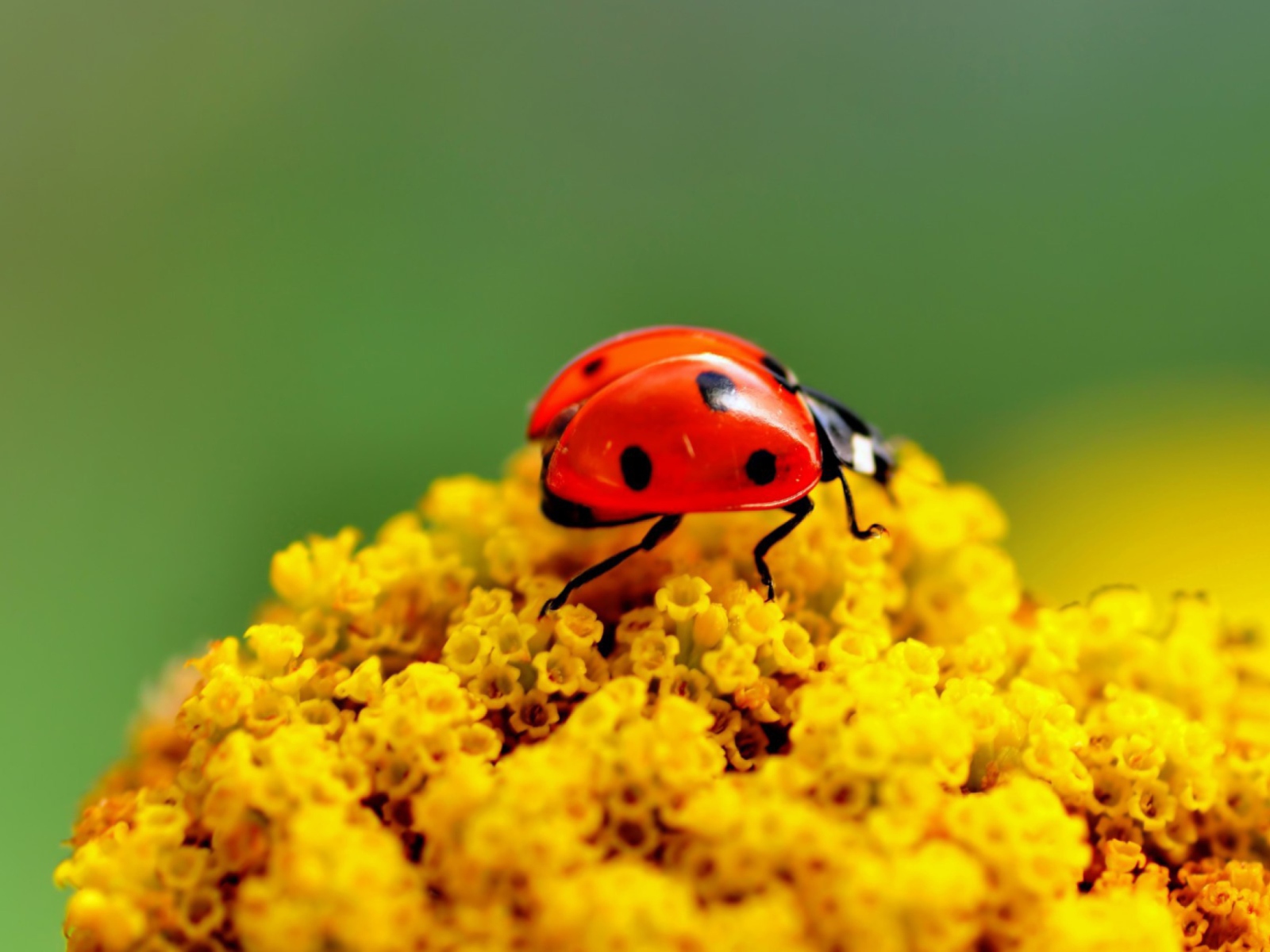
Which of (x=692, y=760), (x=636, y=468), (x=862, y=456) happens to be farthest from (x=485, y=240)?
(x=692, y=760)

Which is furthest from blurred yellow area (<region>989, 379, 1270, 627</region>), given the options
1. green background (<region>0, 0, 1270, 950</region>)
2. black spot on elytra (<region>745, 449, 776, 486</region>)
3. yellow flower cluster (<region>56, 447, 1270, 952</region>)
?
black spot on elytra (<region>745, 449, 776, 486</region>)

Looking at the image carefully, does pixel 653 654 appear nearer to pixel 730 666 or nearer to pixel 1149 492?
pixel 730 666

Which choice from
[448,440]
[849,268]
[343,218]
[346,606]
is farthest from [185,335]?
[346,606]

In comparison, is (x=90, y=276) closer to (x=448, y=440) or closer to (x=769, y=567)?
(x=448, y=440)

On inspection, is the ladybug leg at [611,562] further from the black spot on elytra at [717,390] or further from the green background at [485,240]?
the green background at [485,240]

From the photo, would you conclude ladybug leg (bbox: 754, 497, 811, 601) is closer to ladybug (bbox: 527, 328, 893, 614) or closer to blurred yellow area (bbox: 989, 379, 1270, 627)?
ladybug (bbox: 527, 328, 893, 614)
